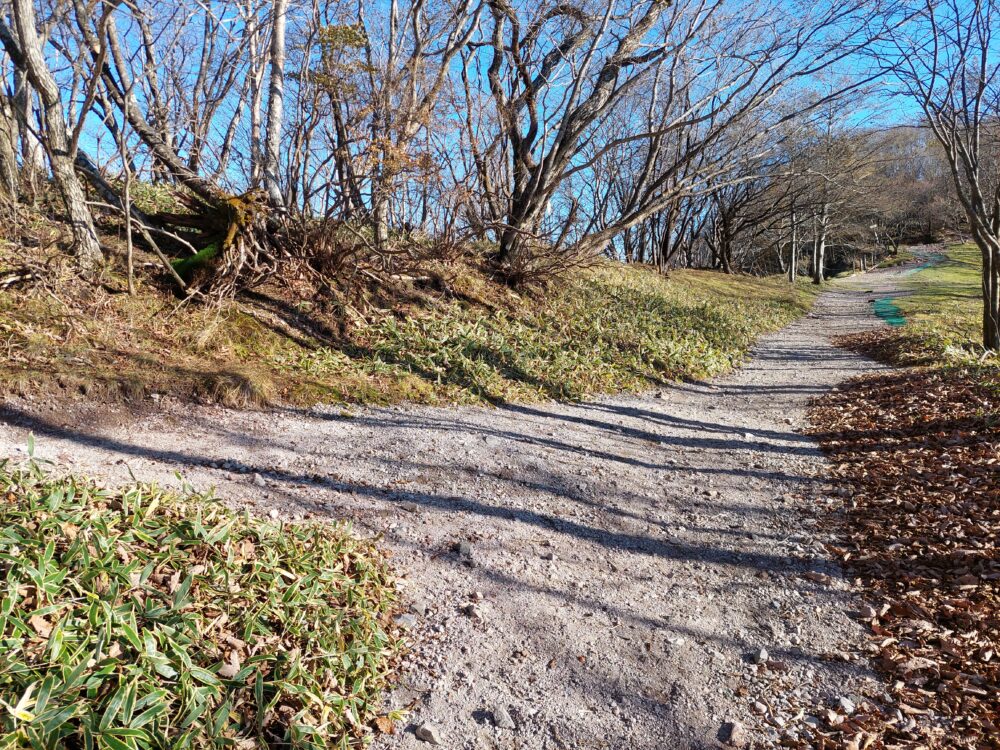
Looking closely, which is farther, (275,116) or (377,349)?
(275,116)

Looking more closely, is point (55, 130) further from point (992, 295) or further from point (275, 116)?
point (992, 295)

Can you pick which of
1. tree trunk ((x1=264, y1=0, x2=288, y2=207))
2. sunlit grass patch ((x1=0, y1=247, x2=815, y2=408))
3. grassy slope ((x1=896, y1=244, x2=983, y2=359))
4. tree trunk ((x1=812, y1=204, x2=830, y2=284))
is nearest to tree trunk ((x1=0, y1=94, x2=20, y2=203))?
sunlit grass patch ((x1=0, y1=247, x2=815, y2=408))

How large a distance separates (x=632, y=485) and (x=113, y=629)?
3998 mm

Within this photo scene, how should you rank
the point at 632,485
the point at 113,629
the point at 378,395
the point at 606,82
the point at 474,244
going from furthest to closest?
the point at 474,244, the point at 606,82, the point at 378,395, the point at 632,485, the point at 113,629

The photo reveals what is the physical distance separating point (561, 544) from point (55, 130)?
22.3 feet

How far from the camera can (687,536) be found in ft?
14.3

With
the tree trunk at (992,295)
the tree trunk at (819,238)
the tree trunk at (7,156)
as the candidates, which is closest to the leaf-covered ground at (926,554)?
the tree trunk at (992,295)

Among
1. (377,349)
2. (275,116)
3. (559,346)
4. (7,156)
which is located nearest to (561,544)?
(377,349)

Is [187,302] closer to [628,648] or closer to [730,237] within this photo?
[628,648]

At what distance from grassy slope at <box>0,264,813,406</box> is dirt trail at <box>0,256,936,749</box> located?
1.51 ft

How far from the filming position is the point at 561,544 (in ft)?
13.3

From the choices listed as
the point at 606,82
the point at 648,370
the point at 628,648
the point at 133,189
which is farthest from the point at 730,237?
the point at 628,648

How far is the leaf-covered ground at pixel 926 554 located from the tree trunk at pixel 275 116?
7649mm

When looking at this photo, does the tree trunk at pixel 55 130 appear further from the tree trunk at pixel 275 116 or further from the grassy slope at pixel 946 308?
the grassy slope at pixel 946 308
